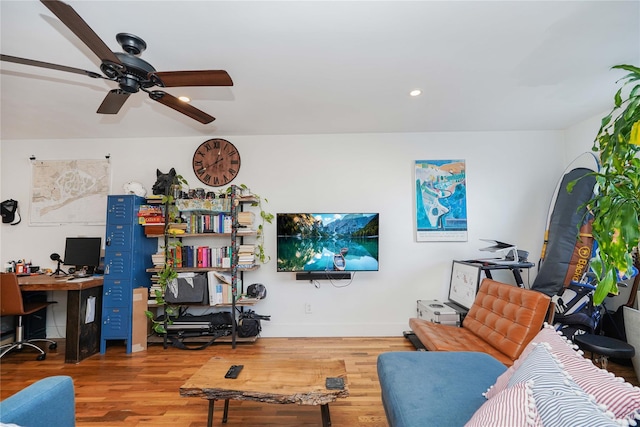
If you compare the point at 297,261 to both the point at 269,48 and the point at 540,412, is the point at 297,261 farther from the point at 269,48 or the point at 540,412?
the point at 540,412

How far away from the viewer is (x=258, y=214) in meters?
3.69

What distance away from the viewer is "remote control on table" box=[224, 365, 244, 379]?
1.70 meters

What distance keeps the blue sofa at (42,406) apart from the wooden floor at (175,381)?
898mm

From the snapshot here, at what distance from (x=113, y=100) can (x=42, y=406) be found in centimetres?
191

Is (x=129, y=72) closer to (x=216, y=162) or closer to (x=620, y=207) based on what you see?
(x=216, y=162)

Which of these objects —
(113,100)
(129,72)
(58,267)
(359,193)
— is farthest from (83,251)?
(359,193)

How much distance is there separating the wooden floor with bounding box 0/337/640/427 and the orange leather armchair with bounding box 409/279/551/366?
67cm

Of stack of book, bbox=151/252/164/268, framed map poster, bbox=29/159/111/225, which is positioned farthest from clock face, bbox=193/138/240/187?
framed map poster, bbox=29/159/111/225

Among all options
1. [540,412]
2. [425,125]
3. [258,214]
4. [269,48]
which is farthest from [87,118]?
[540,412]

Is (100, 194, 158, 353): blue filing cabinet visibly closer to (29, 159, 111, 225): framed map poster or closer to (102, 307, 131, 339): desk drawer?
(102, 307, 131, 339): desk drawer

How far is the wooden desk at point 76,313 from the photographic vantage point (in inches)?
114


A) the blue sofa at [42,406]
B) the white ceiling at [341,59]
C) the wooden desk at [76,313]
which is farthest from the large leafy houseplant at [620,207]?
the wooden desk at [76,313]

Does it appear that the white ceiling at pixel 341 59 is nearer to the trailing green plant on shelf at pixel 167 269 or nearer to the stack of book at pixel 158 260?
the trailing green plant on shelf at pixel 167 269

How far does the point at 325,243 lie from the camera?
11.1 ft
